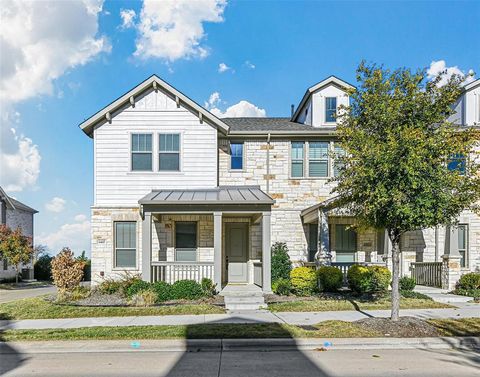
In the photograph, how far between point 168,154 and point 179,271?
4.75m

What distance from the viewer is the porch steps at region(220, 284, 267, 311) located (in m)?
12.4

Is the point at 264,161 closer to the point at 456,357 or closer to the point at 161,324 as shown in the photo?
the point at 161,324

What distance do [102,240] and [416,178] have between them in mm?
12055

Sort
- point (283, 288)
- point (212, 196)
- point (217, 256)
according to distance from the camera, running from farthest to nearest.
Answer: point (212, 196), point (217, 256), point (283, 288)

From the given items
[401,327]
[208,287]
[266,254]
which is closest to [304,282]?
[266,254]

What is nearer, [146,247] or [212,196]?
[146,247]

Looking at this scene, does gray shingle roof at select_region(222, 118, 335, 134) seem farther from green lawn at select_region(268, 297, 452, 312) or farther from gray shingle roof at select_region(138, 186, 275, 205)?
green lawn at select_region(268, 297, 452, 312)

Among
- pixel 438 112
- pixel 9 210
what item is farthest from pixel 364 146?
pixel 9 210

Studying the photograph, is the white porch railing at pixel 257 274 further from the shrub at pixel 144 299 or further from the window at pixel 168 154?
the window at pixel 168 154

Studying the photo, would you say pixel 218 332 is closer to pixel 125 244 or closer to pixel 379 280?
pixel 379 280

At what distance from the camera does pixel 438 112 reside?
959cm

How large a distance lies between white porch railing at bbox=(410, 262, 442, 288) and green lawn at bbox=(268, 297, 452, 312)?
10.3 ft

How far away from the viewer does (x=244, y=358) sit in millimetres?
7500

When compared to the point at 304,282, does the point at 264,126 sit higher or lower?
higher
